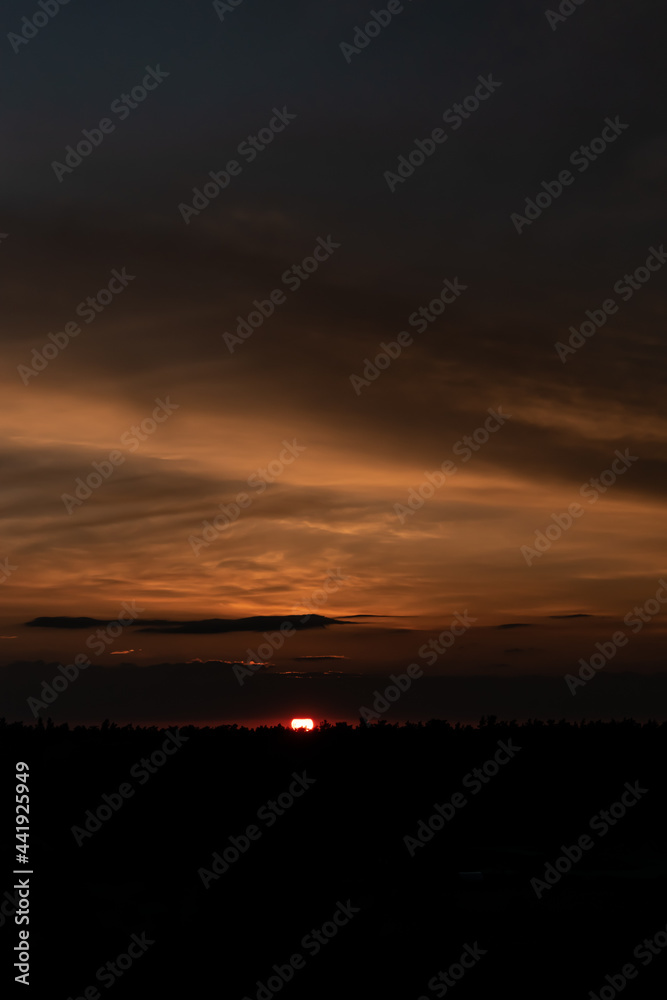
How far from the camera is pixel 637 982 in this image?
13234 millimetres

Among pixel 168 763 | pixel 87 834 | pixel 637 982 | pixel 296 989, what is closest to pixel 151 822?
pixel 87 834

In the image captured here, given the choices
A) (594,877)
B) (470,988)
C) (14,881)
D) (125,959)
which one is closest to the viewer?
(470,988)

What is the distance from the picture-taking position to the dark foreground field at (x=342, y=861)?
45.7 ft

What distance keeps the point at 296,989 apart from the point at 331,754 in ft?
72.0

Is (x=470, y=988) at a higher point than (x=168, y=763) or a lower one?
lower

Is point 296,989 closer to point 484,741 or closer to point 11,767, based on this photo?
point 11,767

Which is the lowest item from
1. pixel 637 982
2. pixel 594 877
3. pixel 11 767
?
pixel 637 982

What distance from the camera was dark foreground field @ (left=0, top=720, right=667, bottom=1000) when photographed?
45.7 feet

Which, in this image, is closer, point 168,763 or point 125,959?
point 125,959

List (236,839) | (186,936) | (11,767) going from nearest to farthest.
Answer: (186,936)
(236,839)
(11,767)

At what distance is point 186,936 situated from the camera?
51.8ft

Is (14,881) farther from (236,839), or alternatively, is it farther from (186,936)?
(236,839)

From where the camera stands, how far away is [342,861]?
23.4 m

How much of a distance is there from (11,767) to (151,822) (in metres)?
6.26
